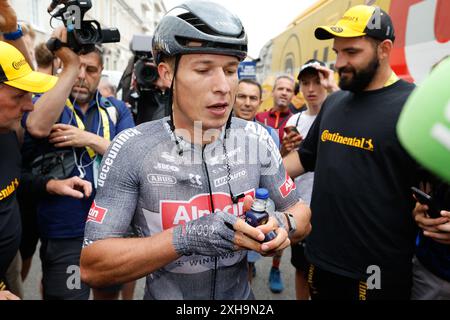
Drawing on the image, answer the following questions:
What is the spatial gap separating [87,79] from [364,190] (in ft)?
7.98

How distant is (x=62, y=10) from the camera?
84.4 inches

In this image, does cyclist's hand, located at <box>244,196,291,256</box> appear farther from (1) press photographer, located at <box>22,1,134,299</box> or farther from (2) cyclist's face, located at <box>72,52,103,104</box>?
(2) cyclist's face, located at <box>72,52,103,104</box>

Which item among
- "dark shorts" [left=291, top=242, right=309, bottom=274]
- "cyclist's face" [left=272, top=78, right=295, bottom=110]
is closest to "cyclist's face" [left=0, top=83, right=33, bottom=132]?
"dark shorts" [left=291, top=242, right=309, bottom=274]

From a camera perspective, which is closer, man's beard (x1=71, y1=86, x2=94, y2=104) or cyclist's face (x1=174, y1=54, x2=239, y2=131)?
cyclist's face (x1=174, y1=54, x2=239, y2=131)

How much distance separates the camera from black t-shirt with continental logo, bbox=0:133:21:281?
1.94 meters

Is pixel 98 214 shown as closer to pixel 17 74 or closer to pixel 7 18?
pixel 17 74

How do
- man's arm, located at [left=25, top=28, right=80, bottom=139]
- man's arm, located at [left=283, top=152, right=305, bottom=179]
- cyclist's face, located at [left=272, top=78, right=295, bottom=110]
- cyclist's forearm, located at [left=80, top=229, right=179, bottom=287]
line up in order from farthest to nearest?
cyclist's face, located at [left=272, top=78, right=295, bottom=110] → man's arm, located at [left=283, top=152, right=305, bottom=179] → man's arm, located at [left=25, top=28, right=80, bottom=139] → cyclist's forearm, located at [left=80, top=229, right=179, bottom=287]

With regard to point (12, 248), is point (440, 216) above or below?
above

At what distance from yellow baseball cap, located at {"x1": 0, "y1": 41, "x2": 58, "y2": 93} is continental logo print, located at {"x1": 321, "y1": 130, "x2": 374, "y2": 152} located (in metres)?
2.11

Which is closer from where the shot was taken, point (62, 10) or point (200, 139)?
point (200, 139)
